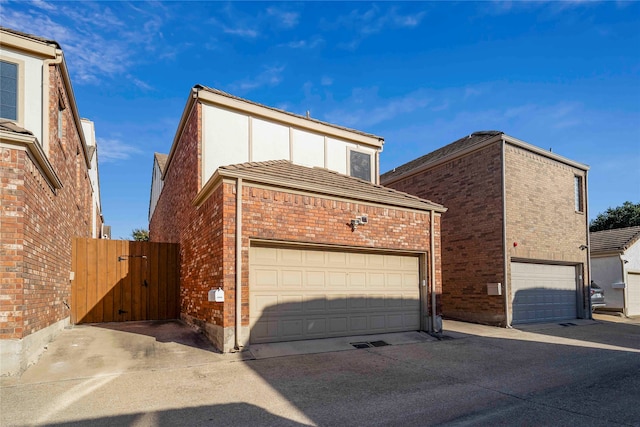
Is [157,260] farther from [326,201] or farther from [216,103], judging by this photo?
[326,201]

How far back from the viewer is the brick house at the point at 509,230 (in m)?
13.0

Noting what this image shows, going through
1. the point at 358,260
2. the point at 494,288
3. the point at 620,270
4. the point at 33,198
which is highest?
the point at 33,198

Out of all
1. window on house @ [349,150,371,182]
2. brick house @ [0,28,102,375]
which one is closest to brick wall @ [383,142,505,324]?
window on house @ [349,150,371,182]

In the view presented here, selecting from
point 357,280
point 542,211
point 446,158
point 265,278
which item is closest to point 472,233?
point 542,211

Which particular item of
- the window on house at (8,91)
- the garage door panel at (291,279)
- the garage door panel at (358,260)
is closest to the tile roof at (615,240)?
the garage door panel at (358,260)

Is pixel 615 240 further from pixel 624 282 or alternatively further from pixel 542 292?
pixel 542 292

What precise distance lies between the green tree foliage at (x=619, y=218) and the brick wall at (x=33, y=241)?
41311 millimetres

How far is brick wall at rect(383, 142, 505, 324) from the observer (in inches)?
514

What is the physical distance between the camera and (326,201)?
9.22m

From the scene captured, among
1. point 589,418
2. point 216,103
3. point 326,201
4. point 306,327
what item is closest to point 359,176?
point 326,201

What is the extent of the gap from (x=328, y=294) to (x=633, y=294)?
18.4 meters

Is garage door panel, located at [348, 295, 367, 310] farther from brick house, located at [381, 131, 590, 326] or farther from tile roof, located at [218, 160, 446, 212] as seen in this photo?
brick house, located at [381, 131, 590, 326]

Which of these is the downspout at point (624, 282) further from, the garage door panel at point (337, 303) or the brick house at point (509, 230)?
the garage door panel at point (337, 303)

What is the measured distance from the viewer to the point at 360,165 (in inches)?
524
